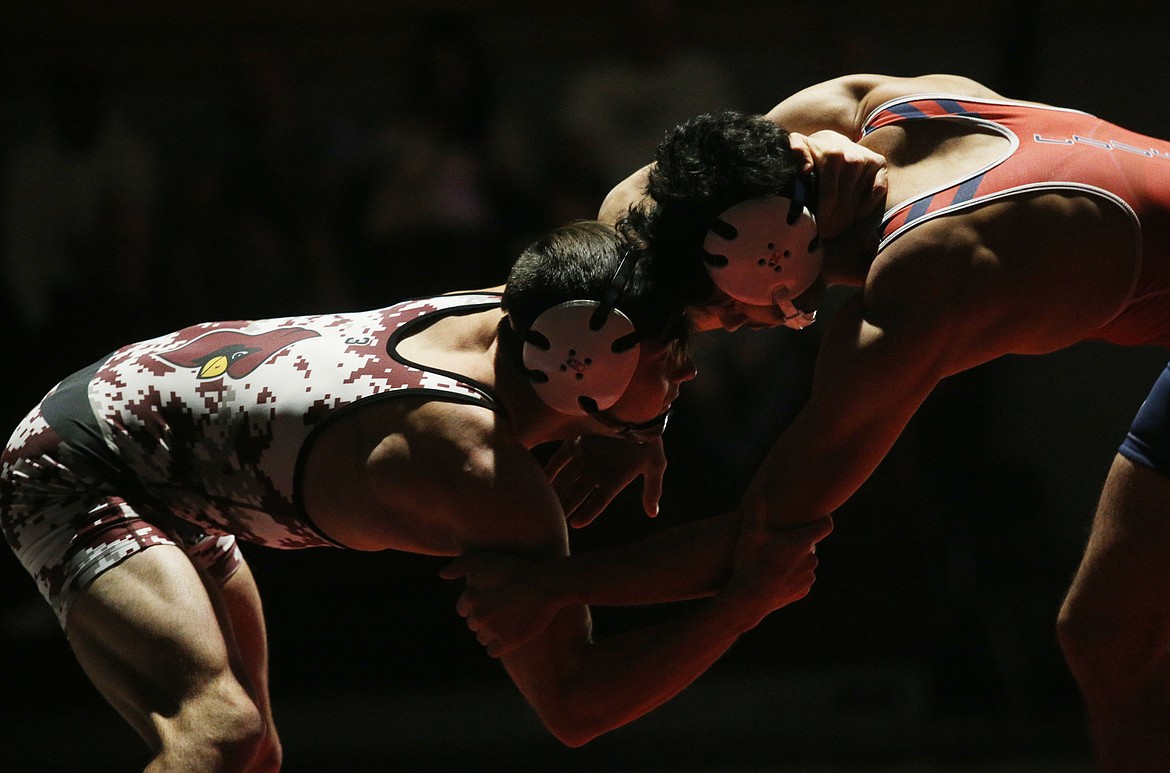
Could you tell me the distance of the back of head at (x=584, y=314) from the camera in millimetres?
2322

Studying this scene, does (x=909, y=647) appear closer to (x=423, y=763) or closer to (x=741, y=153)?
(x=423, y=763)

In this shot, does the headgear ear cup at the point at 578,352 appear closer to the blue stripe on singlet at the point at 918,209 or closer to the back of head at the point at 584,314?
the back of head at the point at 584,314

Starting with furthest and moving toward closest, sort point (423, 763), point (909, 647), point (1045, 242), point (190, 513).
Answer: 1. point (909, 647)
2. point (423, 763)
3. point (190, 513)
4. point (1045, 242)

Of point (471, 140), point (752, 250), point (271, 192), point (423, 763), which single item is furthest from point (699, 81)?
point (752, 250)

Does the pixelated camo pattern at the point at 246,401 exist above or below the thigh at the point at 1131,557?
above

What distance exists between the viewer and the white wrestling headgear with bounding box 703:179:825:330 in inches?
92.2

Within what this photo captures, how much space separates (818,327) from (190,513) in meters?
3.14

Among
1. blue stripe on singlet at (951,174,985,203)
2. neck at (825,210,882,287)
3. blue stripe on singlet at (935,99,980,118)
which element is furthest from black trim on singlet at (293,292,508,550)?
blue stripe on singlet at (935,99,980,118)

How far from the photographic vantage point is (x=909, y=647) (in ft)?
16.0

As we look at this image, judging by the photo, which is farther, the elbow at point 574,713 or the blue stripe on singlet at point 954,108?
the blue stripe on singlet at point 954,108

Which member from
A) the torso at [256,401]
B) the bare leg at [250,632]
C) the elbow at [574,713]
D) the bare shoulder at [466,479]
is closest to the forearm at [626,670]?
the elbow at [574,713]

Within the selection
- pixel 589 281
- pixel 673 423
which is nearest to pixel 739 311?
pixel 589 281

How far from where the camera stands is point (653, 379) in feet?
8.05

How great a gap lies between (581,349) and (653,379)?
19 cm
